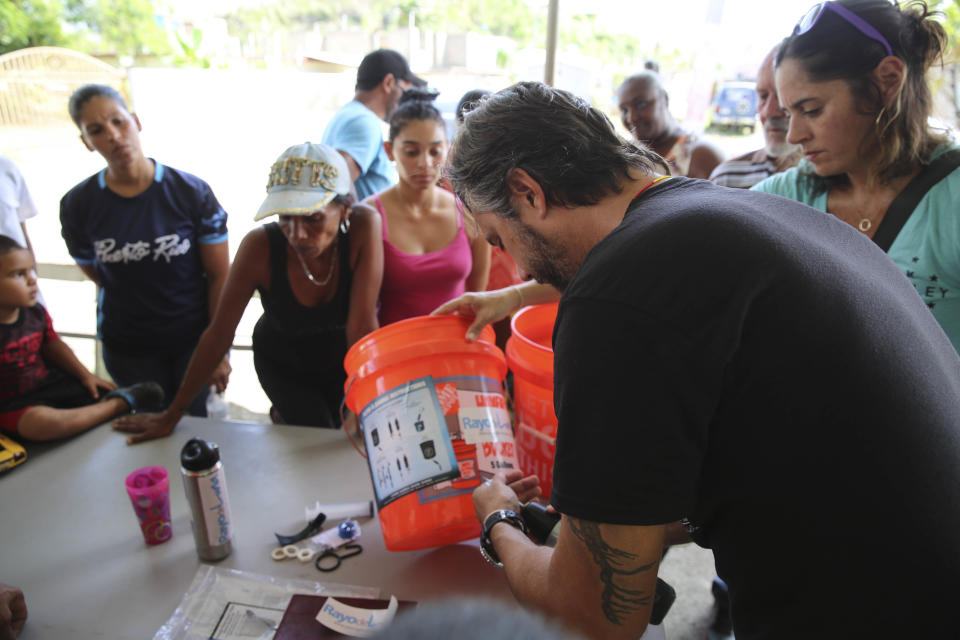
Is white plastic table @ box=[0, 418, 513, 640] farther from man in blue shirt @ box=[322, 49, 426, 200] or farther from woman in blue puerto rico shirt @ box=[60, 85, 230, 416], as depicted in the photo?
man in blue shirt @ box=[322, 49, 426, 200]

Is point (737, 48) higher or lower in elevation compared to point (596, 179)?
higher

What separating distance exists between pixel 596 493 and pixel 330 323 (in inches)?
52.6

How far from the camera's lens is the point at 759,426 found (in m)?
0.67

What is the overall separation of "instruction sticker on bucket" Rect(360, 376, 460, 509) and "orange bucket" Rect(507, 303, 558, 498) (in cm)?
22

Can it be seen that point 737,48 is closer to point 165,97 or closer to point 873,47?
point 873,47

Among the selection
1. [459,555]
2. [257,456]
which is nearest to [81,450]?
[257,456]

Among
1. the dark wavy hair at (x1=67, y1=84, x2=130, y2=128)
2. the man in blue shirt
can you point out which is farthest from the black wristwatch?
the dark wavy hair at (x1=67, y1=84, x2=130, y2=128)

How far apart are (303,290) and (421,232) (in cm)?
51

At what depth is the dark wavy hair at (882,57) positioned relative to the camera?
1.33 metres

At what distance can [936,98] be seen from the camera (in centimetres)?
152

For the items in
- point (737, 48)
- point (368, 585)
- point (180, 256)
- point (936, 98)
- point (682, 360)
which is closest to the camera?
point (682, 360)

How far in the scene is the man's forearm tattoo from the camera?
2.29 ft

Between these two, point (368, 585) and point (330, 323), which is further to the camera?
point (330, 323)

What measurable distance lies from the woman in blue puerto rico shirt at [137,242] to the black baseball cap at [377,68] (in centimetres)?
94
